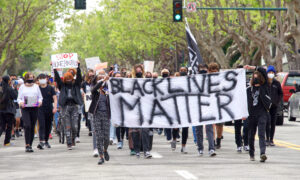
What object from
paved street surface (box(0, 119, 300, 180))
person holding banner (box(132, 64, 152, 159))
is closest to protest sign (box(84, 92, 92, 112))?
paved street surface (box(0, 119, 300, 180))

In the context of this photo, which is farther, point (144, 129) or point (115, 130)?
point (115, 130)

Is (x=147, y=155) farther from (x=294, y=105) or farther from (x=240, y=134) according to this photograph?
(x=294, y=105)

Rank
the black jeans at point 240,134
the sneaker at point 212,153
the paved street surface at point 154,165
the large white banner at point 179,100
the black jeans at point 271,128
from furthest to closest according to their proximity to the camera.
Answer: the black jeans at point 271,128 → the black jeans at point 240,134 → the large white banner at point 179,100 → the sneaker at point 212,153 → the paved street surface at point 154,165

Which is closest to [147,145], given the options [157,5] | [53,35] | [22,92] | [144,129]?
[144,129]

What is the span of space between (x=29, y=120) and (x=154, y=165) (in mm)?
4853

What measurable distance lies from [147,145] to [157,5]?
121 ft

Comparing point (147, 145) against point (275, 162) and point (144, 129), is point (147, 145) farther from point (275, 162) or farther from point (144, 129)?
point (275, 162)

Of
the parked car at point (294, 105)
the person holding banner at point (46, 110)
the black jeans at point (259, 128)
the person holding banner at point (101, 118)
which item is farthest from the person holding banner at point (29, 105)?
the parked car at point (294, 105)

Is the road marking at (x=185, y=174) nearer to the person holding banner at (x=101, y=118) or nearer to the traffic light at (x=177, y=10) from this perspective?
the person holding banner at (x=101, y=118)

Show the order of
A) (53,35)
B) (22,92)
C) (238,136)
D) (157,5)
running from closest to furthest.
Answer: (238,136)
(22,92)
(157,5)
(53,35)

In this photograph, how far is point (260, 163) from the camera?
1262 cm

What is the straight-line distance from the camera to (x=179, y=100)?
48.2 feet

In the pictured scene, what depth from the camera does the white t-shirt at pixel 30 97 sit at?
1645 centimetres

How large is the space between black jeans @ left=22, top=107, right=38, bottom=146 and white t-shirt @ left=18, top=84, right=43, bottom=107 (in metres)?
0.18
